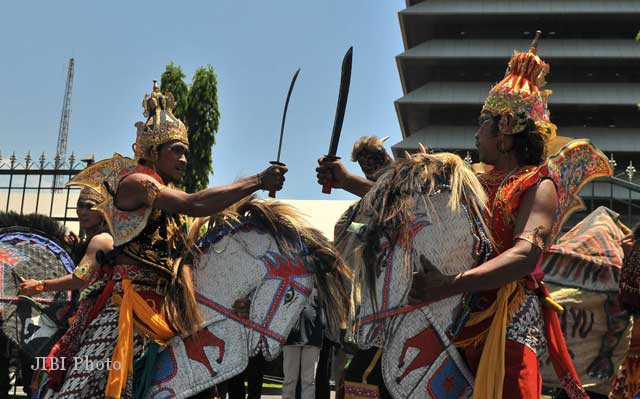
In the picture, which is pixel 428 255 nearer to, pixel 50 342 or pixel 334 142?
pixel 334 142

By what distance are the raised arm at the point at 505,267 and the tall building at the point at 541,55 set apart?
38.4 meters

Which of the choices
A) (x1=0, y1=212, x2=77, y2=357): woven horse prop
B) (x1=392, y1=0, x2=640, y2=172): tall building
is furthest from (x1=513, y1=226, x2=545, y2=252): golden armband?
(x1=392, y1=0, x2=640, y2=172): tall building

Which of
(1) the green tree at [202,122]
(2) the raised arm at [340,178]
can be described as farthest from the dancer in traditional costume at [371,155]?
(1) the green tree at [202,122]

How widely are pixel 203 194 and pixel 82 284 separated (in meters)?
2.09

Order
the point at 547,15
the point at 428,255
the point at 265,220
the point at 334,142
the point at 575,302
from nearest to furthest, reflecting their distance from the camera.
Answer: the point at 428,255 < the point at 334,142 < the point at 265,220 < the point at 575,302 < the point at 547,15

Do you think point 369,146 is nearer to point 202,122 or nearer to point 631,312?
point 631,312

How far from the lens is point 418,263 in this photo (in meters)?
3.19

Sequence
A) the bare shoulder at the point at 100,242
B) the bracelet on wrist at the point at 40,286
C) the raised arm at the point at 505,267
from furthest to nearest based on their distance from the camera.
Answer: the bracelet on wrist at the point at 40,286 < the bare shoulder at the point at 100,242 < the raised arm at the point at 505,267

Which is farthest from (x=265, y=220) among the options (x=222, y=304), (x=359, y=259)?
(x=359, y=259)

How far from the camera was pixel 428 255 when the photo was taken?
10.5ft

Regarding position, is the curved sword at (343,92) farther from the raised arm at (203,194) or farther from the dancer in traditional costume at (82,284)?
the dancer in traditional costume at (82,284)

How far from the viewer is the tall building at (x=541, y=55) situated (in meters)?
42.3

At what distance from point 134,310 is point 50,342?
3347 mm

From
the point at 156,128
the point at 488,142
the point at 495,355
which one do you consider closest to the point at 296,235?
the point at 156,128
